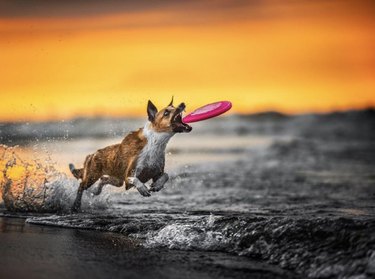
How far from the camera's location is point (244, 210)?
410 inches

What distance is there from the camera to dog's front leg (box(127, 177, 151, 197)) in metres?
8.89

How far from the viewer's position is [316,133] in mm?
35219

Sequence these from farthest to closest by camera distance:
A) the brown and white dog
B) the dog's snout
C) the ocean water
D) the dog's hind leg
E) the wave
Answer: the dog's hind leg → the brown and white dog → the dog's snout → the ocean water → the wave

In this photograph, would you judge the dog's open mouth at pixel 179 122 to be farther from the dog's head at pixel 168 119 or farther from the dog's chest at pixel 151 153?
the dog's chest at pixel 151 153

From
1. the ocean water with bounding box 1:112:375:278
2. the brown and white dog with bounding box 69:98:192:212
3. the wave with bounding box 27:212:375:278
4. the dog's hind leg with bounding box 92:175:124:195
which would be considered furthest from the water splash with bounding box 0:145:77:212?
the wave with bounding box 27:212:375:278

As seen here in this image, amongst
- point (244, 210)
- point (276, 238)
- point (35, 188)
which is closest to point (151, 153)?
point (244, 210)

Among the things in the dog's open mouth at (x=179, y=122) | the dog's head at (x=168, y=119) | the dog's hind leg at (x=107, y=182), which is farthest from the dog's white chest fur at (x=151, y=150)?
the dog's hind leg at (x=107, y=182)

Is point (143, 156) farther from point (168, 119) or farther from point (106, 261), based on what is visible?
point (106, 261)

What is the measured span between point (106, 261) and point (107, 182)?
3.13 meters

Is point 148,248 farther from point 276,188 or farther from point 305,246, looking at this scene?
point 276,188

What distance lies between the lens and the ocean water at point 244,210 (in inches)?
262

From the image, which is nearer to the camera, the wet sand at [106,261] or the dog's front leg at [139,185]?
the wet sand at [106,261]

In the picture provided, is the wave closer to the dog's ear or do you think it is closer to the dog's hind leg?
the dog's hind leg

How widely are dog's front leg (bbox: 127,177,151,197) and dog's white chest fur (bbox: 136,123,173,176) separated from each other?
182 mm
